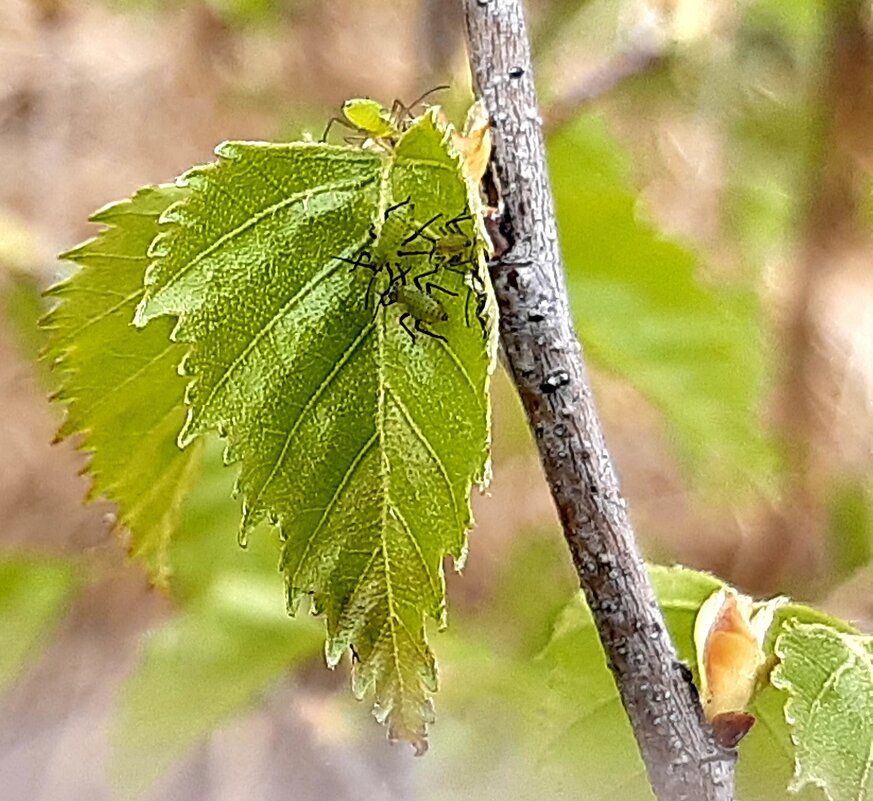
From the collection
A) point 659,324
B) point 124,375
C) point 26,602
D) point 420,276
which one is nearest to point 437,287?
point 420,276

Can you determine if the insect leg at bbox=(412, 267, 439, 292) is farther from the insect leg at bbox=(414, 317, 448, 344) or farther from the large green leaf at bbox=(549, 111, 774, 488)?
the large green leaf at bbox=(549, 111, 774, 488)

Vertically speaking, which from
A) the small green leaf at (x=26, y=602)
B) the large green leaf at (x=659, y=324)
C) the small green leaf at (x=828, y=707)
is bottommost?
the small green leaf at (x=828, y=707)

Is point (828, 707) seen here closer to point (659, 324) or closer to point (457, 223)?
point (457, 223)

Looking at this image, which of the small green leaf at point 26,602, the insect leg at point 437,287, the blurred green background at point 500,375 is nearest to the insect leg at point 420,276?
the insect leg at point 437,287

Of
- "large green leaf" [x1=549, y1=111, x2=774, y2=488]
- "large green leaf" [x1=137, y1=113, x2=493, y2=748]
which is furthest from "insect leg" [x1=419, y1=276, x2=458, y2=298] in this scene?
"large green leaf" [x1=549, y1=111, x2=774, y2=488]

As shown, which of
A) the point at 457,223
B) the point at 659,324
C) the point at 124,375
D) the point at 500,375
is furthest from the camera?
the point at 500,375

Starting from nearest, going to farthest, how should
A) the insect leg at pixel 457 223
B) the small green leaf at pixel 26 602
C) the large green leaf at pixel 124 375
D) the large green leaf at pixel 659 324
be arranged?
the insect leg at pixel 457 223
the large green leaf at pixel 124 375
the large green leaf at pixel 659 324
the small green leaf at pixel 26 602

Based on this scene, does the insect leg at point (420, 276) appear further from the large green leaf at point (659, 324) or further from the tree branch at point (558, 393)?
the large green leaf at point (659, 324)
